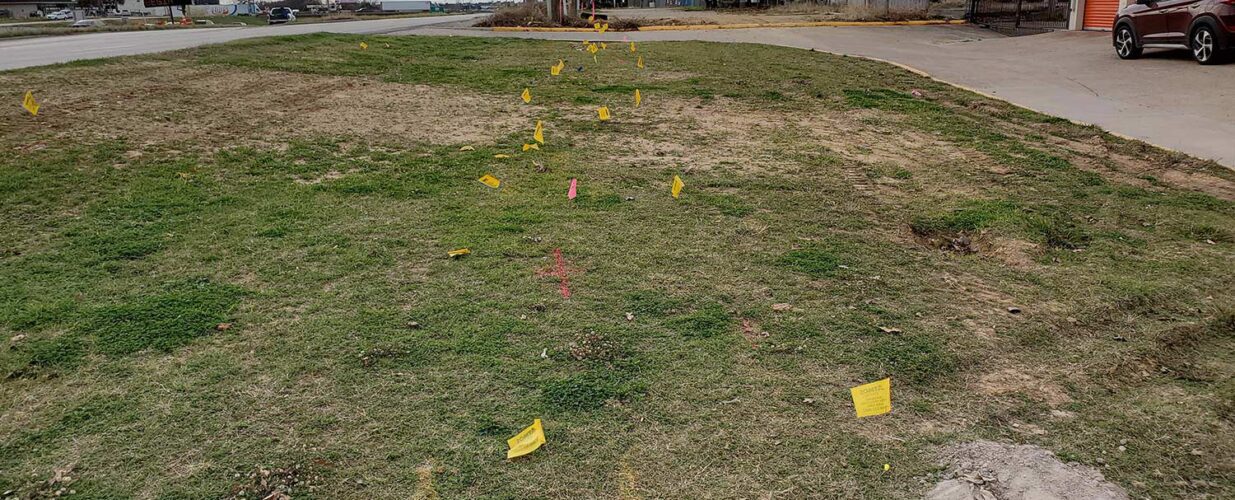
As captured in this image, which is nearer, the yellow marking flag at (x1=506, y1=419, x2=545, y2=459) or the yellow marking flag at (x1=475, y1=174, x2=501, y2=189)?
the yellow marking flag at (x1=506, y1=419, x2=545, y2=459)

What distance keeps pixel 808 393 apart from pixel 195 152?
562cm

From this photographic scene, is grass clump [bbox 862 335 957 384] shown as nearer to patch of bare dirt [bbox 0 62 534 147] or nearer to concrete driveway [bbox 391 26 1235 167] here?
patch of bare dirt [bbox 0 62 534 147]

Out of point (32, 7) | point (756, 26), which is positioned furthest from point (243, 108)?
point (32, 7)

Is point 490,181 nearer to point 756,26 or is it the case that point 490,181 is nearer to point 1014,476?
point 1014,476

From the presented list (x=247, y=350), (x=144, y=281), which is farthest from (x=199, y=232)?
(x=247, y=350)

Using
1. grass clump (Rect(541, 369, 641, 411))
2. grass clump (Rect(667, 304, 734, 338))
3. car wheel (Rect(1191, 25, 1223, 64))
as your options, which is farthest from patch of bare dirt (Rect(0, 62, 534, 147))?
car wheel (Rect(1191, 25, 1223, 64))

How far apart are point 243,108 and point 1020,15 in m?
21.2

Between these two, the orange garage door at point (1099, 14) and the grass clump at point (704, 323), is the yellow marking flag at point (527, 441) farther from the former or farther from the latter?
the orange garage door at point (1099, 14)

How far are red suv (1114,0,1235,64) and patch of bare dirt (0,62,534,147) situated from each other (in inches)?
436

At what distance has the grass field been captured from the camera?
2.72 meters

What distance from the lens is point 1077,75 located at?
12430 millimetres

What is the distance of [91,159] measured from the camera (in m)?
6.09

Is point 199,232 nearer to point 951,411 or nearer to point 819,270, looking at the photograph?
point 819,270

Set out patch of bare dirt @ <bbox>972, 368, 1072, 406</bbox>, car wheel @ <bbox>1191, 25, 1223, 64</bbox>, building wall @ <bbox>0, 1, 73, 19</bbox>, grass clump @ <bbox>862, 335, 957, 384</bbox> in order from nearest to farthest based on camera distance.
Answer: patch of bare dirt @ <bbox>972, 368, 1072, 406</bbox>
grass clump @ <bbox>862, 335, 957, 384</bbox>
car wheel @ <bbox>1191, 25, 1223, 64</bbox>
building wall @ <bbox>0, 1, 73, 19</bbox>
